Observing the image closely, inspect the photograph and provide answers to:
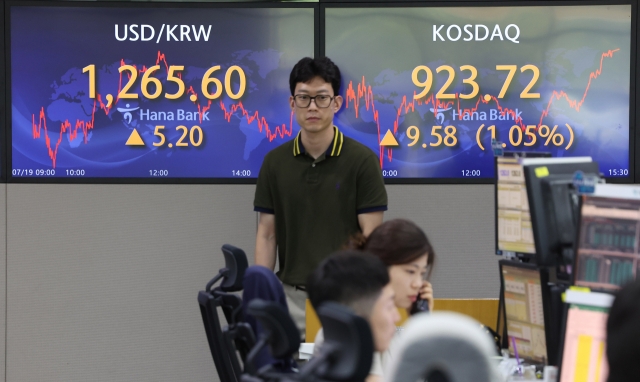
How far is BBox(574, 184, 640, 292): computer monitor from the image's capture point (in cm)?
167

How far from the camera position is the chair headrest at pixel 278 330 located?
1292 mm

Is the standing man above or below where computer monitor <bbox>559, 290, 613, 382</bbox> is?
above

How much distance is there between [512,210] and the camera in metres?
2.44

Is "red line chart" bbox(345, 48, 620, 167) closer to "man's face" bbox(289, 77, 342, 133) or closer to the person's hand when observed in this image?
"man's face" bbox(289, 77, 342, 133)

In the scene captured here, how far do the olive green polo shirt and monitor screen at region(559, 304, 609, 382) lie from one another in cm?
155

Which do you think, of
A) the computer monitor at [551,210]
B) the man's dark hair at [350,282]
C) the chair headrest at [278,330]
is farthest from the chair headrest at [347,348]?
the computer monitor at [551,210]

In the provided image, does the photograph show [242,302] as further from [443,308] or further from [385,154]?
[385,154]

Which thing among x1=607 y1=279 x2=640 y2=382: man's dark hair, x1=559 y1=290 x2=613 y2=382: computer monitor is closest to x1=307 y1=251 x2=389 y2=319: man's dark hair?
x1=559 y1=290 x2=613 y2=382: computer monitor

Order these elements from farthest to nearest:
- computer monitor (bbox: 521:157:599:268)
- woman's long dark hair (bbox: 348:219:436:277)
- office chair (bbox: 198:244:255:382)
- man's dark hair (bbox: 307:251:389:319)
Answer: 1. office chair (bbox: 198:244:255:382)
2. woman's long dark hair (bbox: 348:219:436:277)
3. computer monitor (bbox: 521:157:599:268)
4. man's dark hair (bbox: 307:251:389:319)

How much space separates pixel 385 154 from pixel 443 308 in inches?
50.2

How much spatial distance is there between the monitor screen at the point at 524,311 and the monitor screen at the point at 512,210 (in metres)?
0.07

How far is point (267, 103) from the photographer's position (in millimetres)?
3971

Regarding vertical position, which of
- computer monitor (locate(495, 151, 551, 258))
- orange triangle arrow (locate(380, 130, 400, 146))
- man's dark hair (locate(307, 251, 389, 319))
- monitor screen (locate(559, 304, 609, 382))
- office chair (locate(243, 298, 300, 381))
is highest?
orange triangle arrow (locate(380, 130, 400, 146))

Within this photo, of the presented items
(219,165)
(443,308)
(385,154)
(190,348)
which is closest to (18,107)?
(219,165)
